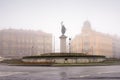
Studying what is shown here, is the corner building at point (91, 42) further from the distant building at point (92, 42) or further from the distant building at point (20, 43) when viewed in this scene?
the distant building at point (20, 43)

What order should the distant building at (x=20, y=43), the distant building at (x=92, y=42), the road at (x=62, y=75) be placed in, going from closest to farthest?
1. the road at (x=62, y=75)
2. the distant building at (x=20, y=43)
3. the distant building at (x=92, y=42)

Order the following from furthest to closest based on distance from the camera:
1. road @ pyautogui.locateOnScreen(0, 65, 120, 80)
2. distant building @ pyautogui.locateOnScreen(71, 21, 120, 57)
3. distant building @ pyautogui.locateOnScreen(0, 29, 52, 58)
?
1. distant building @ pyautogui.locateOnScreen(71, 21, 120, 57)
2. distant building @ pyautogui.locateOnScreen(0, 29, 52, 58)
3. road @ pyautogui.locateOnScreen(0, 65, 120, 80)

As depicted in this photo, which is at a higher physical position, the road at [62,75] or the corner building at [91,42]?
the corner building at [91,42]

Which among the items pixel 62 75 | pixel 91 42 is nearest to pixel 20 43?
pixel 91 42

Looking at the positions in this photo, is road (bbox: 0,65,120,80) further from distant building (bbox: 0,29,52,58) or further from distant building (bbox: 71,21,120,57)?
distant building (bbox: 0,29,52,58)

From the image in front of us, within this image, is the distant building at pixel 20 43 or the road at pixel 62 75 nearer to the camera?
the road at pixel 62 75

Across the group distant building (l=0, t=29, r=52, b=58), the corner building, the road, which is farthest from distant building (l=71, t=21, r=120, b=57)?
the road

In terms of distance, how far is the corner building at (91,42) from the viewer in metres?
138

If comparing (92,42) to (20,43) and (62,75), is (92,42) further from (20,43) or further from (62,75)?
(62,75)

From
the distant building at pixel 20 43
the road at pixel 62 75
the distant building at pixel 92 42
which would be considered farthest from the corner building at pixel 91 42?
the road at pixel 62 75

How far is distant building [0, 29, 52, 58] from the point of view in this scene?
13338 centimetres

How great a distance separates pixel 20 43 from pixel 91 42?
1904 inches

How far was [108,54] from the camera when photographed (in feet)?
505

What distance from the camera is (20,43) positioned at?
137m
